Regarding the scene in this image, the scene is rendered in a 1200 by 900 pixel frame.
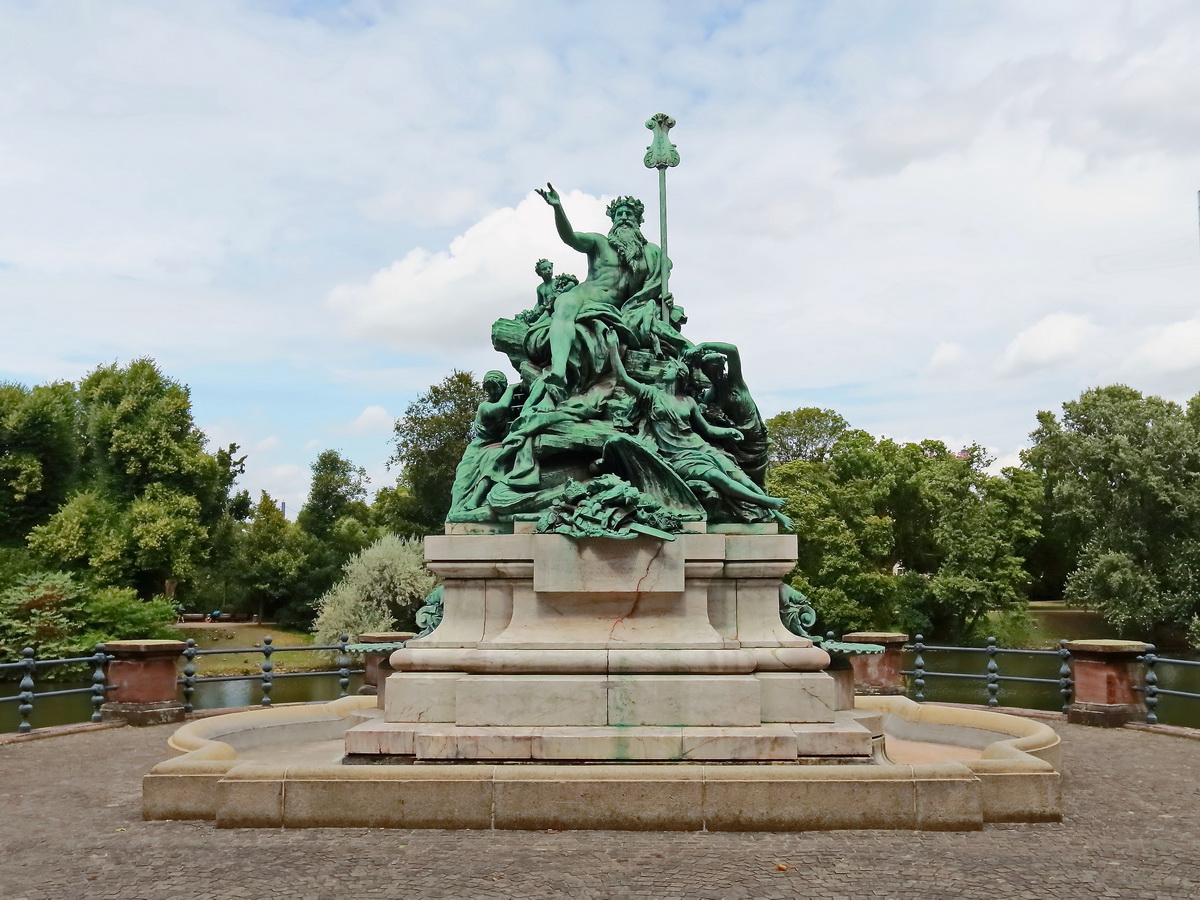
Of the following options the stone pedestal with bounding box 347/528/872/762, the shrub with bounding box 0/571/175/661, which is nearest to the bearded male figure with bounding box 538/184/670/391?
the stone pedestal with bounding box 347/528/872/762

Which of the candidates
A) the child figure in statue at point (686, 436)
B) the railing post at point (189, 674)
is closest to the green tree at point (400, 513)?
the railing post at point (189, 674)

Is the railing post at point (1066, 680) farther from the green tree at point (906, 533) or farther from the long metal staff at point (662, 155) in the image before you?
the green tree at point (906, 533)

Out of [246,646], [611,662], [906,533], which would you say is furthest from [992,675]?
[246,646]

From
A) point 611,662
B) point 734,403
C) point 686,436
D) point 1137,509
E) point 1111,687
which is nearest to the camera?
point 611,662

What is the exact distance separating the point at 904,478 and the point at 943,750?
2640 cm

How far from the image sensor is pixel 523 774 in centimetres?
638

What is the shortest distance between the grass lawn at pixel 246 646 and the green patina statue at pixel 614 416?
18.7 m

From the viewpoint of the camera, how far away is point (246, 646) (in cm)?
3869

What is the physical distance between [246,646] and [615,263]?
3305cm

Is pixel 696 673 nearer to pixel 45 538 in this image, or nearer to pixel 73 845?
pixel 73 845

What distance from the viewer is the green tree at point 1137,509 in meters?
29.2

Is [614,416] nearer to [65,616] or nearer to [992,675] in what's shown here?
[992,675]

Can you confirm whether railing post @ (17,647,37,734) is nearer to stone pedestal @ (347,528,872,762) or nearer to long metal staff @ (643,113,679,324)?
stone pedestal @ (347,528,872,762)

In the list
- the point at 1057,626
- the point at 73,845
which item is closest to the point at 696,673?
the point at 73,845
